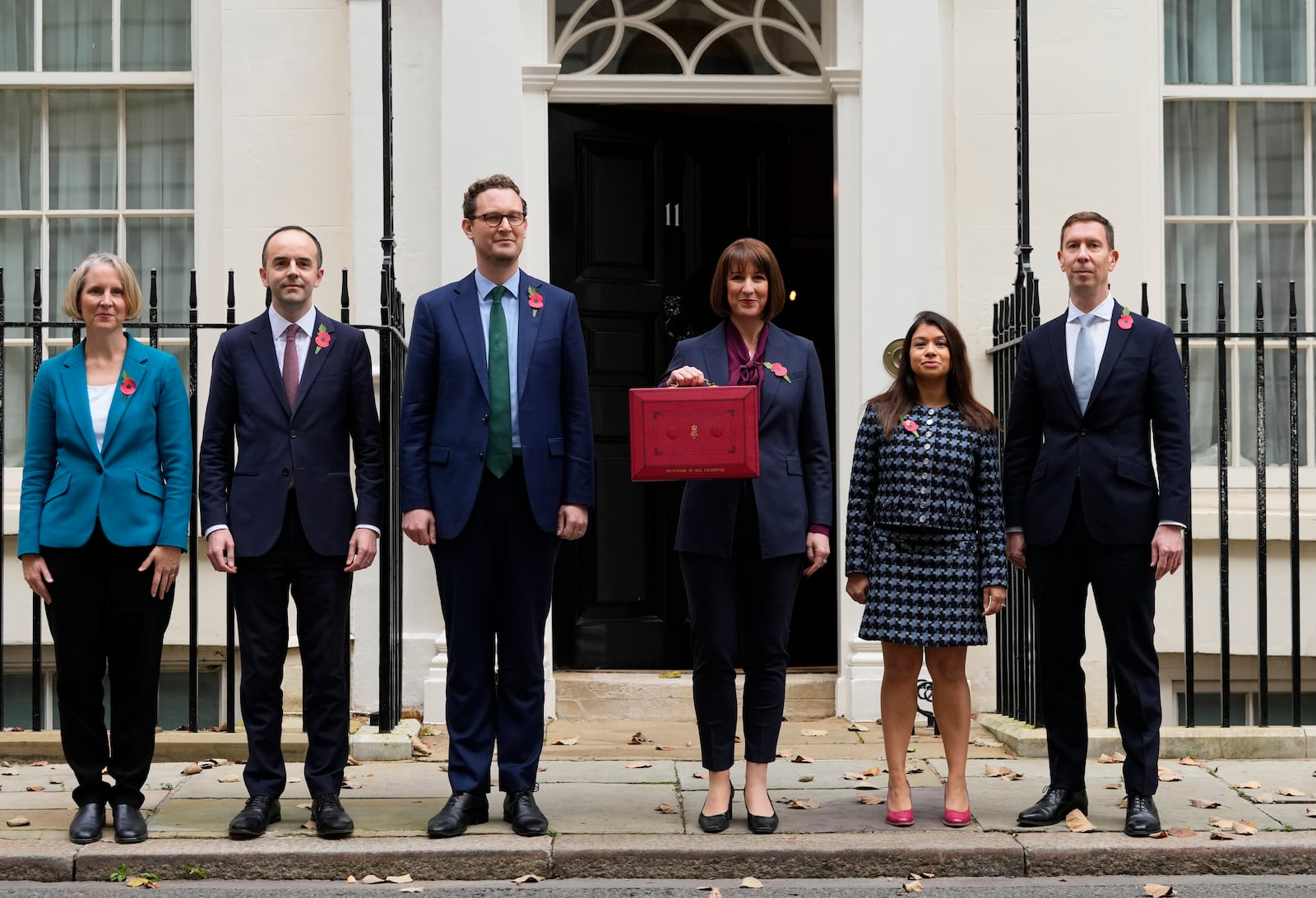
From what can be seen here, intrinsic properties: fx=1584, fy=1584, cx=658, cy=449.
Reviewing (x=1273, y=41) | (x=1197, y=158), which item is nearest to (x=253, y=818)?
(x=1197, y=158)

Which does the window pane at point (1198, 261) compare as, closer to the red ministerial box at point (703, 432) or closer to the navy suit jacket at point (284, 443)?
the red ministerial box at point (703, 432)

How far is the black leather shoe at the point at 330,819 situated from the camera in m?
5.06

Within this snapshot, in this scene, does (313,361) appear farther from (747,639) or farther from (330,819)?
(747,639)

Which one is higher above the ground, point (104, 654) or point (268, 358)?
point (268, 358)

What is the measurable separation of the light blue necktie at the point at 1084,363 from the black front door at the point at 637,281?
3135 mm

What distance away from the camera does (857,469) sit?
17.4ft

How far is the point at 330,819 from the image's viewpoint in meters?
5.08

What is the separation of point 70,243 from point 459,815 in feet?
14.8

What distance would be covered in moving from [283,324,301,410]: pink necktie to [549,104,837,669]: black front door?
9.29ft

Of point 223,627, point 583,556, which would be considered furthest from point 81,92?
point 583,556

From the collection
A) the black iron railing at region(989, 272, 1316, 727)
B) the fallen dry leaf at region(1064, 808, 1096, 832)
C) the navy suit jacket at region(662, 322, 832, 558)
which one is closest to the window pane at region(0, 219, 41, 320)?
the navy suit jacket at region(662, 322, 832, 558)

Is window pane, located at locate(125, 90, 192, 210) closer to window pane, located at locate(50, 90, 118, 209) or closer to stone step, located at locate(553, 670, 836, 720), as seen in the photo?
window pane, located at locate(50, 90, 118, 209)

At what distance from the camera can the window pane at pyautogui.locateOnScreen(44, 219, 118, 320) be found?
A: 26.9 ft

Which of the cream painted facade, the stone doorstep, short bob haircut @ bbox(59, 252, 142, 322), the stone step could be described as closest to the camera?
short bob haircut @ bbox(59, 252, 142, 322)
